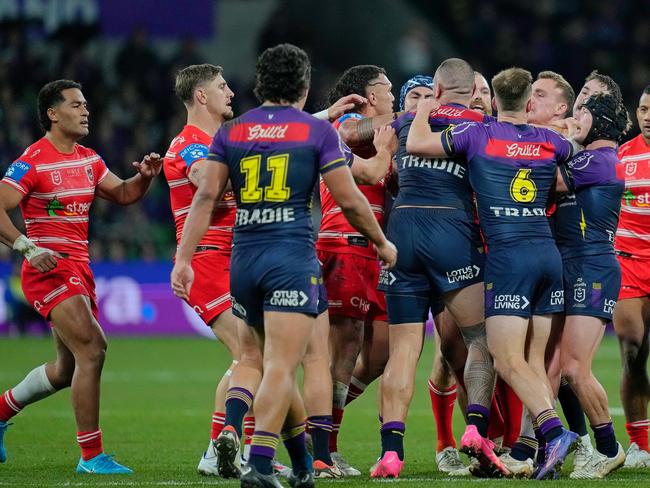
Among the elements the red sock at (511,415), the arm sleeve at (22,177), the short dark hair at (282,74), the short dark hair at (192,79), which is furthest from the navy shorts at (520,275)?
the arm sleeve at (22,177)

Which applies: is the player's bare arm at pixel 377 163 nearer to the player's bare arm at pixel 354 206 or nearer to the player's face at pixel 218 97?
the player's bare arm at pixel 354 206

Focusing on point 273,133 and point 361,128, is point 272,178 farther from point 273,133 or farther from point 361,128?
point 361,128

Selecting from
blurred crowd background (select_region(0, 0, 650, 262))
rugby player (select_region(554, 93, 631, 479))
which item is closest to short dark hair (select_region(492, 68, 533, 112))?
rugby player (select_region(554, 93, 631, 479))

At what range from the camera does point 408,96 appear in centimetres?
908

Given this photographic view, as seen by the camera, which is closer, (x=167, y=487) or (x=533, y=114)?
(x=167, y=487)

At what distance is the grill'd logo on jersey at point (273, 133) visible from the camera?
7.04m

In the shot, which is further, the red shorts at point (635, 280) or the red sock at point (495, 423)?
the red shorts at point (635, 280)

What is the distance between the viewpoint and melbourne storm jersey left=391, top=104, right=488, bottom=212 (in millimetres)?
8258

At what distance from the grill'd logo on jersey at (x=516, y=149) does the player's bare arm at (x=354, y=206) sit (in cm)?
132

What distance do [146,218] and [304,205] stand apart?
1642 cm

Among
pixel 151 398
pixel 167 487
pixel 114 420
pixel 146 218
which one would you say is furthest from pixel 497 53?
pixel 167 487

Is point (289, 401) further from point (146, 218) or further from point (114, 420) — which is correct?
point (146, 218)

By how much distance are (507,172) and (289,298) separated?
198 centimetres

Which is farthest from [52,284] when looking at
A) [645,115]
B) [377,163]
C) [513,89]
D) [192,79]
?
[645,115]
